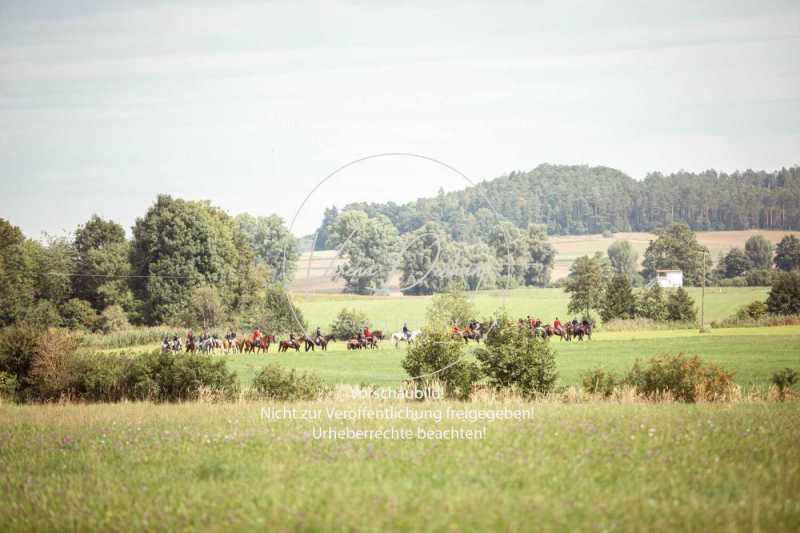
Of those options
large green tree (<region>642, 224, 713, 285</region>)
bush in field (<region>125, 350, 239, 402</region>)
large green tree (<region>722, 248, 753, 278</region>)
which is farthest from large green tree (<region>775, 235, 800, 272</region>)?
bush in field (<region>125, 350, 239, 402</region>)

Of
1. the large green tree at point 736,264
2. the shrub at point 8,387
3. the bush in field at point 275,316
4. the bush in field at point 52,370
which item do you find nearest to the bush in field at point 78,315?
the bush in field at point 275,316

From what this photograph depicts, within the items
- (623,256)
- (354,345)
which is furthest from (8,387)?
(623,256)

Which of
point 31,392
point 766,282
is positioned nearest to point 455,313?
point 31,392

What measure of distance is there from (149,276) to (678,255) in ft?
264

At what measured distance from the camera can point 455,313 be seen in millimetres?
20938

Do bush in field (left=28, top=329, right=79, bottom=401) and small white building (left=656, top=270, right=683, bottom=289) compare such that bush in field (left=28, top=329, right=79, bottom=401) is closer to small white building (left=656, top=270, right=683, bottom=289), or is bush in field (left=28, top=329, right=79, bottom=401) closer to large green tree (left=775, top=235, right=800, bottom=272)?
small white building (left=656, top=270, right=683, bottom=289)

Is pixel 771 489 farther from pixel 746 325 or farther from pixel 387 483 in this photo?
pixel 746 325

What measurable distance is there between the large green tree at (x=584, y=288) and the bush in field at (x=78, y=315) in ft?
159

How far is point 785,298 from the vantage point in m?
80.2

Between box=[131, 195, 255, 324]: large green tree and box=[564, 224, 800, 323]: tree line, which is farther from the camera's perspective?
box=[131, 195, 255, 324]: large green tree

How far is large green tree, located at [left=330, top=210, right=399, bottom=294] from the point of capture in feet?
63.8

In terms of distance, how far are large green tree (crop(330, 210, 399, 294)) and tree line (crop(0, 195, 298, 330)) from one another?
6230 cm

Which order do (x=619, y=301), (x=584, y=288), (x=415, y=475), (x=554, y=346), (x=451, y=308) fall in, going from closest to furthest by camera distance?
(x=415, y=475), (x=451, y=308), (x=554, y=346), (x=619, y=301), (x=584, y=288)

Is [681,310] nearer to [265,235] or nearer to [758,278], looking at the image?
[758,278]
